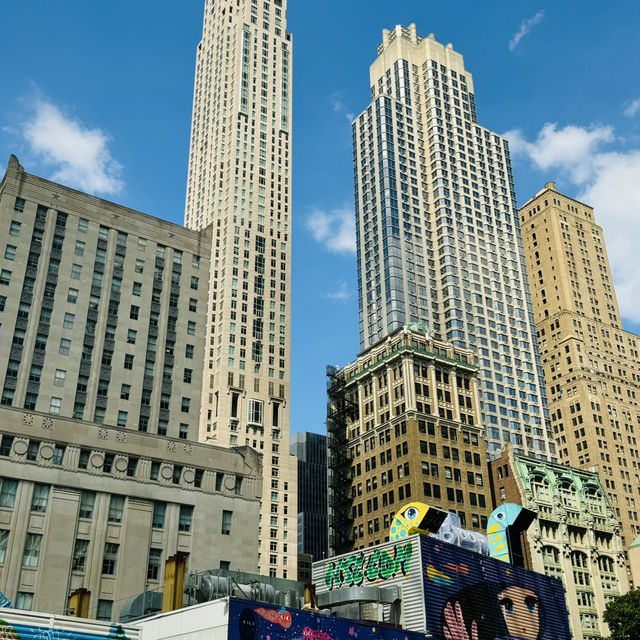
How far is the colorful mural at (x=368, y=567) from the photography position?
2080 inches

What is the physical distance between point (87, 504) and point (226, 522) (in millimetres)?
14676

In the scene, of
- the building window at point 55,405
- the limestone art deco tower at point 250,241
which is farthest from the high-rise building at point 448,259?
the building window at point 55,405

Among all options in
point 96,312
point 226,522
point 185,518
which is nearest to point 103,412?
point 96,312

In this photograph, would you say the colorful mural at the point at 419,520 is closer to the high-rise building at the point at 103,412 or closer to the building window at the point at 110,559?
the high-rise building at the point at 103,412

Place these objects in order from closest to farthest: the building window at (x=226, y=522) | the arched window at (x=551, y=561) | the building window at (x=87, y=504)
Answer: the building window at (x=87, y=504)
the building window at (x=226, y=522)
the arched window at (x=551, y=561)

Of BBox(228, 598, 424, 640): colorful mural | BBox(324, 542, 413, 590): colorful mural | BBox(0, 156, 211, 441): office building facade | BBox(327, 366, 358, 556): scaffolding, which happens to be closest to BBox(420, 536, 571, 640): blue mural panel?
BBox(324, 542, 413, 590): colorful mural

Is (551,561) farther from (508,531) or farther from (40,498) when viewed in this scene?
(40,498)

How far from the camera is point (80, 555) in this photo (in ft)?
237

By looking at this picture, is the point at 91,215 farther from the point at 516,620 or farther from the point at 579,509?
the point at 579,509

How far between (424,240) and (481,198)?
2295cm

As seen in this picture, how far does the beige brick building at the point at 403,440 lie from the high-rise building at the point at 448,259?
18124 mm

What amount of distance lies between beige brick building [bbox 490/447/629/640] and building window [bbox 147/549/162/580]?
Result: 70380 mm

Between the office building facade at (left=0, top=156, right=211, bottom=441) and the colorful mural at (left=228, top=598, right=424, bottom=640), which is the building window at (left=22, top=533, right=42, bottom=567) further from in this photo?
the colorful mural at (left=228, top=598, right=424, bottom=640)

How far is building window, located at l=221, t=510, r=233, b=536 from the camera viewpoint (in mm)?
80625
